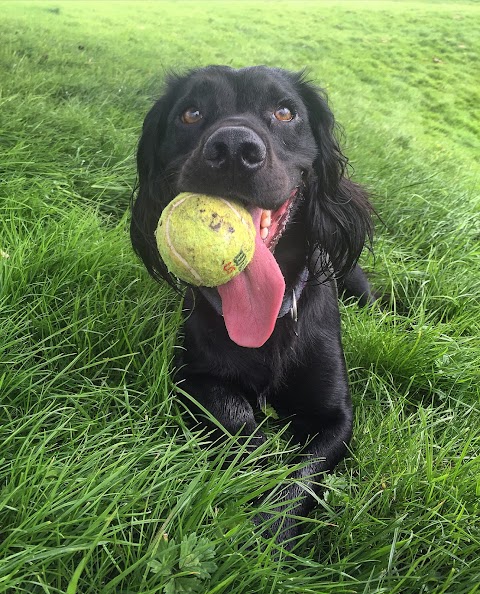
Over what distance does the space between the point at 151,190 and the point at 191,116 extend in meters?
0.36

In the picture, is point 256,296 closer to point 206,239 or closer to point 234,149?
point 206,239

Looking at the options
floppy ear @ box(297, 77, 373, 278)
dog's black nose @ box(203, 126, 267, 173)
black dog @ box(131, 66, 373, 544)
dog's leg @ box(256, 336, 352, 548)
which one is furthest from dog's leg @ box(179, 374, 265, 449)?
dog's black nose @ box(203, 126, 267, 173)

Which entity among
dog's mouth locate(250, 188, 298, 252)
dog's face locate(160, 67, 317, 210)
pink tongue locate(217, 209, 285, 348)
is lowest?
pink tongue locate(217, 209, 285, 348)

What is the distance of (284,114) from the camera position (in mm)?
1849

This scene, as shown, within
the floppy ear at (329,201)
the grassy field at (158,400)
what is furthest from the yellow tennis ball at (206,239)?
the floppy ear at (329,201)

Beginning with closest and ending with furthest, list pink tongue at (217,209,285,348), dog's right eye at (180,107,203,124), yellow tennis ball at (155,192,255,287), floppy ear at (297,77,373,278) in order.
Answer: yellow tennis ball at (155,192,255,287)
pink tongue at (217,209,285,348)
dog's right eye at (180,107,203,124)
floppy ear at (297,77,373,278)

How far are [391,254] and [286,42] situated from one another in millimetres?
4885

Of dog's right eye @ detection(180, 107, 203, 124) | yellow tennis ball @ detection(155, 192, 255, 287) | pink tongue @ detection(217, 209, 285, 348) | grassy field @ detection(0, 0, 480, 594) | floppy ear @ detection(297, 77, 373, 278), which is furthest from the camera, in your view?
floppy ear @ detection(297, 77, 373, 278)

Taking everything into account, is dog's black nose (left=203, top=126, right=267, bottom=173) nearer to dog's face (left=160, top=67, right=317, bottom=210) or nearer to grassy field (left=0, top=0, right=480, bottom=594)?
dog's face (left=160, top=67, right=317, bottom=210)

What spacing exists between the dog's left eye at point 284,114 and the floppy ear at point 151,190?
1.56ft

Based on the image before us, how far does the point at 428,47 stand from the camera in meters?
7.53

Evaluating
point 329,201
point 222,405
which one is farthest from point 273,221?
point 222,405

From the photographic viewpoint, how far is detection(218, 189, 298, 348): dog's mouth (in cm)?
162

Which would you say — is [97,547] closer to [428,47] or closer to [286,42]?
→ [286,42]
